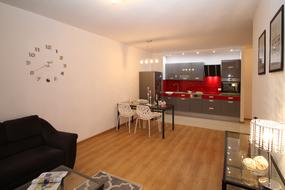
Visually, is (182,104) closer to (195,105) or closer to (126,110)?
(195,105)

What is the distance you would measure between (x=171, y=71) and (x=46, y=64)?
507 cm

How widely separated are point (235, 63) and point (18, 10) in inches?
242

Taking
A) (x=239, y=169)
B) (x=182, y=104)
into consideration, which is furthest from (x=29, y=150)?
(x=182, y=104)

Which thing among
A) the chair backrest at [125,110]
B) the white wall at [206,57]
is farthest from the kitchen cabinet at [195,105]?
the chair backrest at [125,110]

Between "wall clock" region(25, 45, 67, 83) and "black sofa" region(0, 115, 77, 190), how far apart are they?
2.65ft

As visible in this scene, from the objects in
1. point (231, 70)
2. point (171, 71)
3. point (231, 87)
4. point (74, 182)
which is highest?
point (171, 71)

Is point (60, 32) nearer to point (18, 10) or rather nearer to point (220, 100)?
point (18, 10)

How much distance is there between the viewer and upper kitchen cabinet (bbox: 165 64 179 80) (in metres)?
7.10

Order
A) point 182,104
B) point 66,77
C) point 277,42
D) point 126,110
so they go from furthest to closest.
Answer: point 182,104
point 126,110
point 66,77
point 277,42

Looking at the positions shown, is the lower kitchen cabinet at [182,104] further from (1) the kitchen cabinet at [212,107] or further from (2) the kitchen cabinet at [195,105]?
(1) the kitchen cabinet at [212,107]

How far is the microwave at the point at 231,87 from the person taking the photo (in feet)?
19.8

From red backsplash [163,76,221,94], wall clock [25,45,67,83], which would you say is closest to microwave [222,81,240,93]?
red backsplash [163,76,221,94]

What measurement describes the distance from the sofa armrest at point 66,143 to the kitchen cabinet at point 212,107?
508cm

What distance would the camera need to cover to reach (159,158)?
3.16 metres
